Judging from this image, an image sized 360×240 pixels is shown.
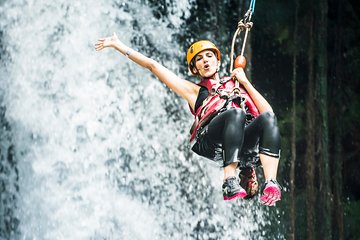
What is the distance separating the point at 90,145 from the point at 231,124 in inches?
224

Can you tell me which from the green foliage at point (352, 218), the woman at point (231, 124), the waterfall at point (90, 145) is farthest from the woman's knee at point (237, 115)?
the green foliage at point (352, 218)

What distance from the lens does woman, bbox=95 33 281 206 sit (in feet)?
10.0

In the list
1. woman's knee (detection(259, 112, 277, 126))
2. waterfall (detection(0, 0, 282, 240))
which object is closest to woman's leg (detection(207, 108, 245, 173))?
woman's knee (detection(259, 112, 277, 126))

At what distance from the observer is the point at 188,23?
10164 millimetres

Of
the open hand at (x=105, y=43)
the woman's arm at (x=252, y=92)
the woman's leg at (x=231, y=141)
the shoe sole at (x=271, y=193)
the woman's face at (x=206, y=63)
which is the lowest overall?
the shoe sole at (x=271, y=193)

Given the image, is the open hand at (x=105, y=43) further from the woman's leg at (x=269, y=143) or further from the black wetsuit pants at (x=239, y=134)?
the woman's leg at (x=269, y=143)

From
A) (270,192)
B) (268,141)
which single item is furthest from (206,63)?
(270,192)

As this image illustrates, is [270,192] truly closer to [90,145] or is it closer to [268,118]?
[268,118]

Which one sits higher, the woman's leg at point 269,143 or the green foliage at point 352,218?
the green foliage at point 352,218

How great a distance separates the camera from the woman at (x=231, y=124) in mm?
3051

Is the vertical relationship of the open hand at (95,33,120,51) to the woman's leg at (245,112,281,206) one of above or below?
above

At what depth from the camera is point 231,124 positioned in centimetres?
305

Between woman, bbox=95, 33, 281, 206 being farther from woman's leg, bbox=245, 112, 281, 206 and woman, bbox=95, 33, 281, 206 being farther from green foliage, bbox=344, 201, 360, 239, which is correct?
green foliage, bbox=344, 201, 360, 239

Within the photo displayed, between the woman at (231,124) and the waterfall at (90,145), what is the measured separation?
471cm
